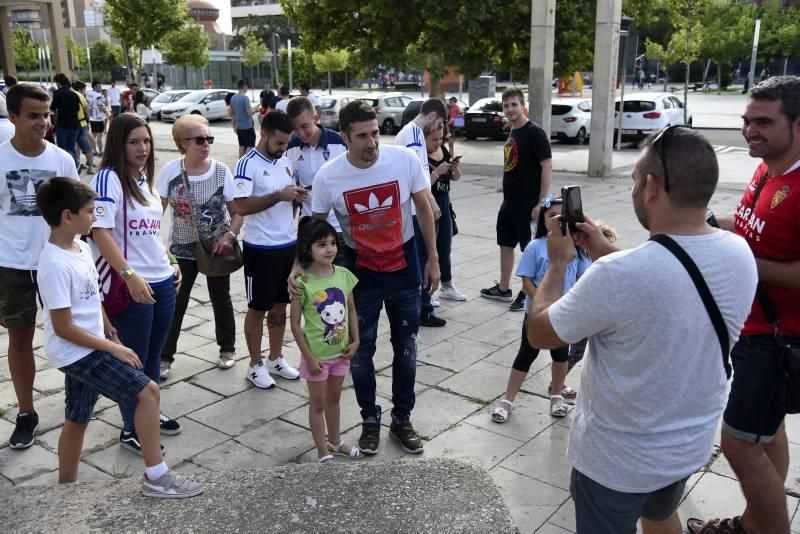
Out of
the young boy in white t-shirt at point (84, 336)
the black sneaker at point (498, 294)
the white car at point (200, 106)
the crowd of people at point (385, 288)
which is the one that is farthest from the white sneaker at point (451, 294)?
the white car at point (200, 106)

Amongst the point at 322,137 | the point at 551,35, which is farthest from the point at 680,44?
the point at 322,137

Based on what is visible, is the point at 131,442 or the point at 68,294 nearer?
the point at 68,294

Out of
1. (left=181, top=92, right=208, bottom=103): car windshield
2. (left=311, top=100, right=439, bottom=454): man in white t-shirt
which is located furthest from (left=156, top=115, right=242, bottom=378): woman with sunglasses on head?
(left=181, top=92, right=208, bottom=103): car windshield

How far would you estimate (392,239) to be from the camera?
12.5 feet

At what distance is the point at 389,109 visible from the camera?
78.5 feet

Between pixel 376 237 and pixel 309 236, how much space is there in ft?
1.31

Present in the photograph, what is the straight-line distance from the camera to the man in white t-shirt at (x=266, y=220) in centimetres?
460

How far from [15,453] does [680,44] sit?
25452mm

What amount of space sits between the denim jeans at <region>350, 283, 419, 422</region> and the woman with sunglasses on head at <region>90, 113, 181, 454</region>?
1.07 m

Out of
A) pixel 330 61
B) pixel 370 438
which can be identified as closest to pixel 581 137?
pixel 370 438

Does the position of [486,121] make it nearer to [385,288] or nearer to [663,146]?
[385,288]

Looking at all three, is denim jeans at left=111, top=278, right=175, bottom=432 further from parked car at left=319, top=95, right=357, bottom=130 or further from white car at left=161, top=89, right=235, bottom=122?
white car at left=161, top=89, right=235, bottom=122

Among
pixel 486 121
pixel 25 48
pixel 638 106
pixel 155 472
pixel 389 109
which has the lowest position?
pixel 155 472

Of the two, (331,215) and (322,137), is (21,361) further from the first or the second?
(322,137)
